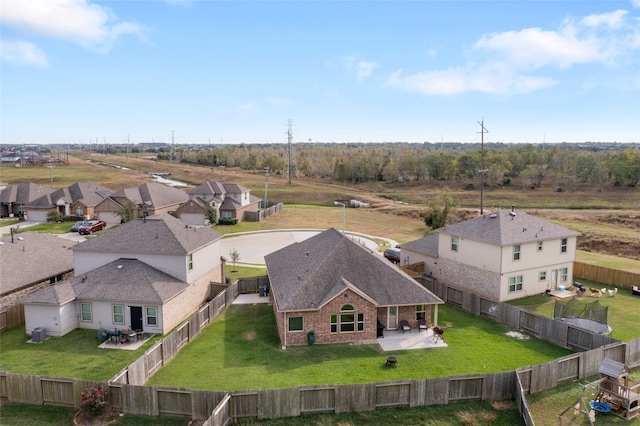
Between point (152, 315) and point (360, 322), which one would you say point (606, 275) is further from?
point (152, 315)

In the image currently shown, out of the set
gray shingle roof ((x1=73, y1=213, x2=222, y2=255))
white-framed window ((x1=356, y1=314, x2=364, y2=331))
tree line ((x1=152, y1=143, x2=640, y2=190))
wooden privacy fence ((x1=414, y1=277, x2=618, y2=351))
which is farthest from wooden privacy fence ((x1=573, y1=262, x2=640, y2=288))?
tree line ((x1=152, y1=143, x2=640, y2=190))

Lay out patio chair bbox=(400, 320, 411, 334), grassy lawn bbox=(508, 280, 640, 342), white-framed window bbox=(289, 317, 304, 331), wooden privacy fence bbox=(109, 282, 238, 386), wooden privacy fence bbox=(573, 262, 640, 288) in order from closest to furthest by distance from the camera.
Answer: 1. wooden privacy fence bbox=(109, 282, 238, 386)
2. white-framed window bbox=(289, 317, 304, 331)
3. patio chair bbox=(400, 320, 411, 334)
4. grassy lawn bbox=(508, 280, 640, 342)
5. wooden privacy fence bbox=(573, 262, 640, 288)

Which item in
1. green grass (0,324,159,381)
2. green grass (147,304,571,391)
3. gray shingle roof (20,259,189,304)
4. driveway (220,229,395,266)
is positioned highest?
gray shingle roof (20,259,189,304)

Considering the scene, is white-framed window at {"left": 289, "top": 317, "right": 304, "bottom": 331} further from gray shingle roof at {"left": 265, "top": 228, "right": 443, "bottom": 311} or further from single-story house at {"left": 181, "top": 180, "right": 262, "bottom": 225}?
single-story house at {"left": 181, "top": 180, "right": 262, "bottom": 225}

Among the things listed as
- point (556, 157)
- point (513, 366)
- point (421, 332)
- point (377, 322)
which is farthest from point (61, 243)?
point (556, 157)

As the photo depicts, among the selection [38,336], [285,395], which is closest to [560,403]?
[285,395]

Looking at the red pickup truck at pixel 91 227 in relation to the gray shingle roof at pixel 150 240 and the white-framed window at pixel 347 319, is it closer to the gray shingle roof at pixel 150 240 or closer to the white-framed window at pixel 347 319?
the gray shingle roof at pixel 150 240

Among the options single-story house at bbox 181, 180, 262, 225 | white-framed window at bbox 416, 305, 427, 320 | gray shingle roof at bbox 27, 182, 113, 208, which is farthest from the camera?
gray shingle roof at bbox 27, 182, 113, 208

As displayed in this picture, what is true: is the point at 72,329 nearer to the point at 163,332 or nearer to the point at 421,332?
the point at 163,332
